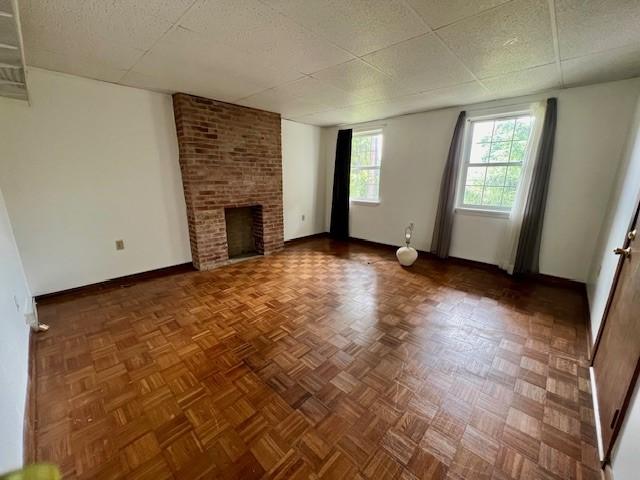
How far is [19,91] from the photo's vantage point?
7.09ft

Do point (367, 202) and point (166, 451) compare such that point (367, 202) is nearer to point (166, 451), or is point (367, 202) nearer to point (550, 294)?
point (550, 294)

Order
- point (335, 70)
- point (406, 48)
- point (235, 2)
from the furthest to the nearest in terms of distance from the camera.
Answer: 1. point (335, 70)
2. point (406, 48)
3. point (235, 2)

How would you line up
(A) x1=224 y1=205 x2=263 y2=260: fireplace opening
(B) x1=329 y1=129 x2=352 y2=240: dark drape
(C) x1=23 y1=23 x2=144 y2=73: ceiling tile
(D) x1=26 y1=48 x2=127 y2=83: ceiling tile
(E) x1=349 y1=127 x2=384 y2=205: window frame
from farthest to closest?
1. (B) x1=329 y1=129 x2=352 y2=240: dark drape
2. (E) x1=349 y1=127 x2=384 y2=205: window frame
3. (A) x1=224 y1=205 x2=263 y2=260: fireplace opening
4. (D) x1=26 y1=48 x2=127 y2=83: ceiling tile
5. (C) x1=23 y1=23 x2=144 y2=73: ceiling tile

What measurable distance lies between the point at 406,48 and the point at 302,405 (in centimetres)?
248

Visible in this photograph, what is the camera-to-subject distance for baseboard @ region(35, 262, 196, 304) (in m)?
2.60

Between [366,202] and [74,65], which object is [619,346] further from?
[74,65]

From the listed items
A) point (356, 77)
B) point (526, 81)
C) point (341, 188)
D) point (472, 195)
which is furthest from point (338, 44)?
point (341, 188)

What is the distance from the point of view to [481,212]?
3502mm

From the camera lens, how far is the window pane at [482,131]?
3.38m

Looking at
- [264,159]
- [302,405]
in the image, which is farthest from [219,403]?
[264,159]

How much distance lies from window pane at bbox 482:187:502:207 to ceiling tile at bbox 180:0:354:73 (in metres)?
2.57

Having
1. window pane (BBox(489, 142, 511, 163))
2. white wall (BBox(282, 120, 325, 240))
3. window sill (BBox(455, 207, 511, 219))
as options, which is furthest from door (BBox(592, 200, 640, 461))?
white wall (BBox(282, 120, 325, 240))

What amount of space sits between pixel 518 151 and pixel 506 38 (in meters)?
1.89

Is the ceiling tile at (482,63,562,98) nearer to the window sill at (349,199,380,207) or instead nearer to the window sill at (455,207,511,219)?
the window sill at (455,207,511,219)
